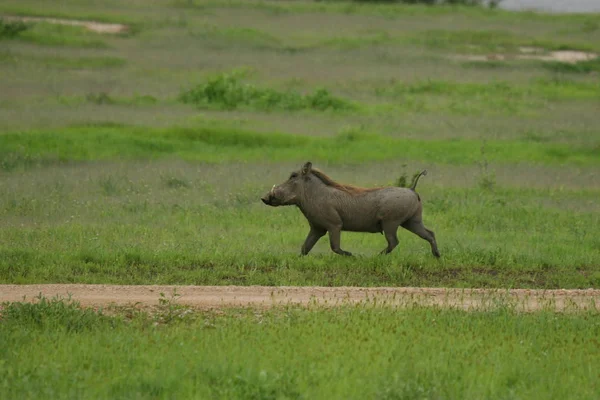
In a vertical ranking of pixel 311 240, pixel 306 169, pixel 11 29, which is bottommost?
pixel 11 29

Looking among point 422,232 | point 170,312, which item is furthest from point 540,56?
point 170,312

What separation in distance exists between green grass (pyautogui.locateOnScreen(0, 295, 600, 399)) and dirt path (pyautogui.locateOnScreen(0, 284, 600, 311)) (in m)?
0.38

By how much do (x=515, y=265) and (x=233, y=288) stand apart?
355 cm

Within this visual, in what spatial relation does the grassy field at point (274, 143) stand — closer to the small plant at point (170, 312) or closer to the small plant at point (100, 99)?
the small plant at point (100, 99)

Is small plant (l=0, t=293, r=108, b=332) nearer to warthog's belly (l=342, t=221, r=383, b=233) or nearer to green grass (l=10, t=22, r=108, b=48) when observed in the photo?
warthog's belly (l=342, t=221, r=383, b=233)

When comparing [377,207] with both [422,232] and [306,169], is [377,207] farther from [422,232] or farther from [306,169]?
[306,169]

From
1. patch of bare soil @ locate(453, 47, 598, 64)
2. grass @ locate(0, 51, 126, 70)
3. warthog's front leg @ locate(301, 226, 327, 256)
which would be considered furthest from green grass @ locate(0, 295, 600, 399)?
patch of bare soil @ locate(453, 47, 598, 64)

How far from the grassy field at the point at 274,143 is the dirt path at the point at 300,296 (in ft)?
2.15

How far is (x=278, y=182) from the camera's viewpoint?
18.0 meters

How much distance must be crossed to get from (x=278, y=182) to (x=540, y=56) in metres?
19.7

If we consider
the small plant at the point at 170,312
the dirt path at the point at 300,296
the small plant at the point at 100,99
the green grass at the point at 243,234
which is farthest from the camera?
the small plant at the point at 100,99

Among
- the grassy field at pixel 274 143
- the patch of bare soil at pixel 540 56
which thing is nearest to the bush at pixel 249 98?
the grassy field at pixel 274 143

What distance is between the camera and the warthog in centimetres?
1238

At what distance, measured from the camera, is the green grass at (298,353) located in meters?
7.50
